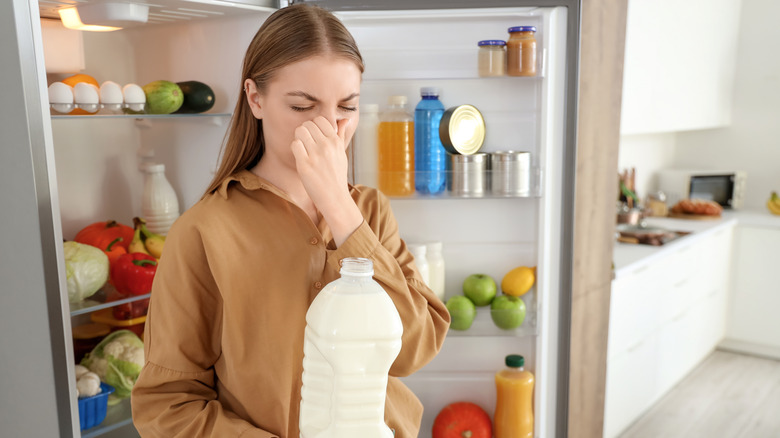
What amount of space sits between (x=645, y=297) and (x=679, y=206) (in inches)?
50.5

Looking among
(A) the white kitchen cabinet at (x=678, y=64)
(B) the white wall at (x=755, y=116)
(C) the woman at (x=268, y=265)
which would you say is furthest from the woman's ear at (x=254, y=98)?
(B) the white wall at (x=755, y=116)

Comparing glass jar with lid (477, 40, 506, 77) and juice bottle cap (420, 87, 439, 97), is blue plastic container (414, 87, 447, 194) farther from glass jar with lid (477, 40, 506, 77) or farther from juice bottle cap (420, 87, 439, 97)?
glass jar with lid (477, 40, 506, 77)

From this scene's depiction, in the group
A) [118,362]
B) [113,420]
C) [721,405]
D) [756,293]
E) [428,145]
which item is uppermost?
[428,145]

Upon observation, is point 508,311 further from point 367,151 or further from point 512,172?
point 367,151

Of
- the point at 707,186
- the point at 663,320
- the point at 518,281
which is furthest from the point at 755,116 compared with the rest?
the point at 518,281

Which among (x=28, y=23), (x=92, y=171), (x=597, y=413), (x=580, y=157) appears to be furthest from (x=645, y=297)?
(x=28, y=23)

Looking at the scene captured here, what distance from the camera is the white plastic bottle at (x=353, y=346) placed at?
0.74m

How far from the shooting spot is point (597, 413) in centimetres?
218

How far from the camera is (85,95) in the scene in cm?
151

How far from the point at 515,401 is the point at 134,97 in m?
1.31

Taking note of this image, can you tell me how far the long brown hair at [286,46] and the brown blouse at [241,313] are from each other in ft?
0.26

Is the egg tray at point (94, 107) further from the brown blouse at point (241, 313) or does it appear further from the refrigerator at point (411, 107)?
the brown blouse at point (241, 313)

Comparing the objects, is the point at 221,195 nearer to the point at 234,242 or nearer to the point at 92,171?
the point at 234,242

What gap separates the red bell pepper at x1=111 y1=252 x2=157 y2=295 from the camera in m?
1.60
